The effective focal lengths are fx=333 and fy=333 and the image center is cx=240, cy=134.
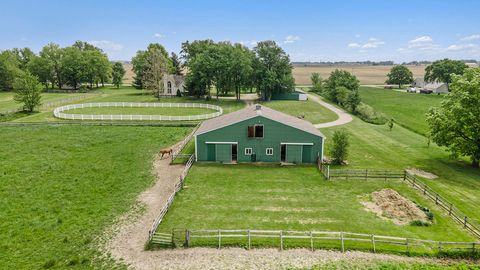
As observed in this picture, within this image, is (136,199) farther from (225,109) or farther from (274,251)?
(225,109)

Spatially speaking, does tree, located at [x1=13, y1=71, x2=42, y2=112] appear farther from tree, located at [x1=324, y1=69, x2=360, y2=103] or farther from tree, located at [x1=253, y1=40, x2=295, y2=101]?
tree, located at [x1=324, y1=69, x2=360, y2=103]

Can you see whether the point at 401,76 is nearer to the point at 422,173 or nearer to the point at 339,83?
the point at 339,83

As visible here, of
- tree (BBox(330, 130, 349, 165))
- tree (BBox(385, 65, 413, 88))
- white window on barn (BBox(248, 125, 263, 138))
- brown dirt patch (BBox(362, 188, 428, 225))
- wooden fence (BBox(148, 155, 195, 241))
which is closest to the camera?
wooden fence (BBox(148, 155, 195, 241))

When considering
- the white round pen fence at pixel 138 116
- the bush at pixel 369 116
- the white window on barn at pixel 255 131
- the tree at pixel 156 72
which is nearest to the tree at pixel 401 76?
the bush at pixel 369 116

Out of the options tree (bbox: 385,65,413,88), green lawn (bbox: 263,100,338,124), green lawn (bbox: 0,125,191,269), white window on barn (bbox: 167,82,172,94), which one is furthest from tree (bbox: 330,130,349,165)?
tree (bbox: 385,65,413,88)

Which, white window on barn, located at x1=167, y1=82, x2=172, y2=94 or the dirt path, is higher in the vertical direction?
white window on barn, located at x1=167, y1=82, x2=172, y2=94

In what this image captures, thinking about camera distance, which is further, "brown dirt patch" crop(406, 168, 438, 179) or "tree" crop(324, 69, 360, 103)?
"tree" crop(324, 69, 360, 103)
